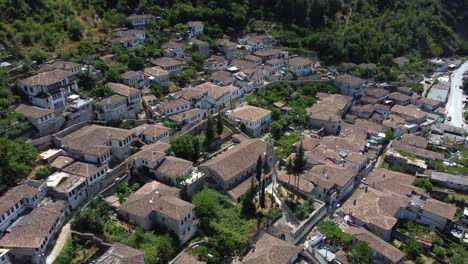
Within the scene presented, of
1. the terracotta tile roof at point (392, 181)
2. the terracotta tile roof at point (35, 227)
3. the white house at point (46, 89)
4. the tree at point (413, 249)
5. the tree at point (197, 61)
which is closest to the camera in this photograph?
the terracotta tile roof at point (35, 227)

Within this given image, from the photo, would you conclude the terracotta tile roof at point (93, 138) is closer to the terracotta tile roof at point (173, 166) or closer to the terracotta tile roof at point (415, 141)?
the terracotta tile roof at point (173, 166)

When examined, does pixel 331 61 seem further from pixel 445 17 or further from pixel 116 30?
pixel 445 17

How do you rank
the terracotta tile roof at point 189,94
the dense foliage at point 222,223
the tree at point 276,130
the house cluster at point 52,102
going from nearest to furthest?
1. the dense foliage at point 222,223
2. the house cluster at point 52,102
3. the tree at point 276,130
4. the terracotta tile roof at point 189,94

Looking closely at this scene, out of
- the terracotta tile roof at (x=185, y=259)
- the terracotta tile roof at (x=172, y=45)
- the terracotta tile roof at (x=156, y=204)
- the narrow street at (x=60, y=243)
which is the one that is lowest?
the terracotta tile roof at (x=185, y=259)

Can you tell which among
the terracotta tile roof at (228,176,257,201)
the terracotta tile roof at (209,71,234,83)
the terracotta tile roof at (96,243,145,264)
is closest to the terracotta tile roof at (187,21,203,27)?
the terracotta tile roof at (209,71,234,83)

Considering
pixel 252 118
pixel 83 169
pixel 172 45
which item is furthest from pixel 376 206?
pixel 172 45

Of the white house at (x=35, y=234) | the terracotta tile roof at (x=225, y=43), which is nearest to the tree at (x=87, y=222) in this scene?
the white house at (x=35, y=234)

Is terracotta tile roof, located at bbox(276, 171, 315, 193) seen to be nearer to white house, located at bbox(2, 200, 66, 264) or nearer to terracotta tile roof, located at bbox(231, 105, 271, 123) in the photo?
terracotta tile roof, located at bbox(231, 105, 271, 123)
